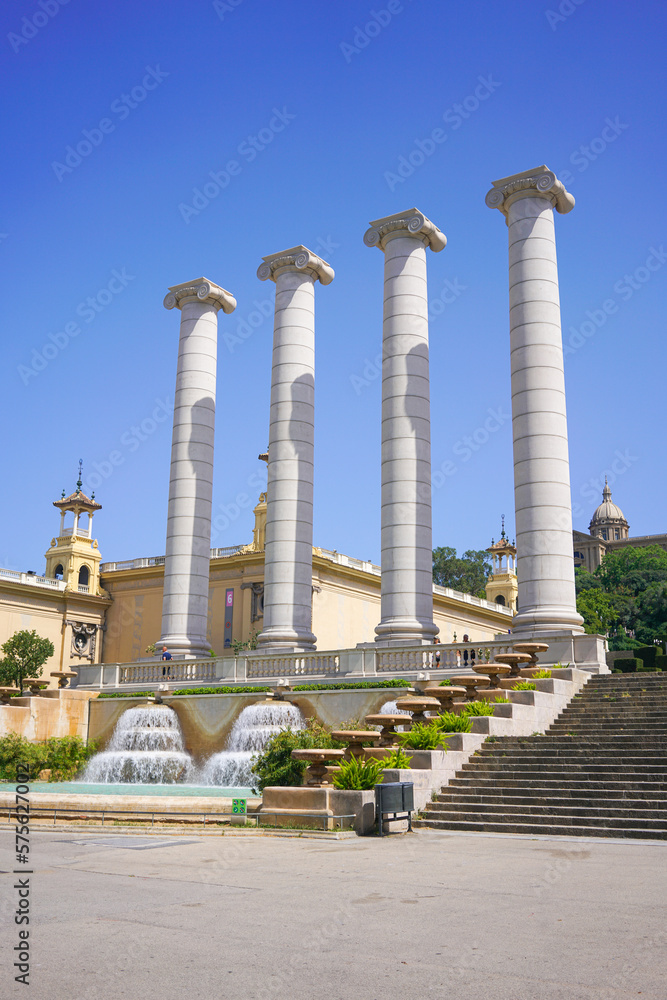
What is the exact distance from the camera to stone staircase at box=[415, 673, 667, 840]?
63.3 feet

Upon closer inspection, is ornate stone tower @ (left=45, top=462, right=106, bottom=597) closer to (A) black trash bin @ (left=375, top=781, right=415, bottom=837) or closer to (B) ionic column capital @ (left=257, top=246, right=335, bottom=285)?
(B) ionic column capital @ (left=257, top=246, right=335, bottom=285)

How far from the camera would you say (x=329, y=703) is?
35.4 metres

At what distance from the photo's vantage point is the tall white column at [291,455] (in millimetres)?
44500

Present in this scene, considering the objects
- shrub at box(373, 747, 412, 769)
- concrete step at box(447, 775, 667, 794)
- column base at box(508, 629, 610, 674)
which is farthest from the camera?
column base at box(508, 629, 610, 674)

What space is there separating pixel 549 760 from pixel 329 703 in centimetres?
1379

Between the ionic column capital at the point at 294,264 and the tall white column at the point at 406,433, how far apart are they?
4.03 metres

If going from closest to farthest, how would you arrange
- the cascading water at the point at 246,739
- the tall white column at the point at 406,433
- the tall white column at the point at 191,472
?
the cascading water at the point at 246,739
the tall white column at the point at 406,433
the tall white column at the point at 191,472

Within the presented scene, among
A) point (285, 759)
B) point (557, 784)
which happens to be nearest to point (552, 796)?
point (557, 784)

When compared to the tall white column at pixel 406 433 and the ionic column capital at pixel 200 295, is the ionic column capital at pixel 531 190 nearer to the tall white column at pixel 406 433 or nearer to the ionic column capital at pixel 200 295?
the tall white column at pixel 406 433

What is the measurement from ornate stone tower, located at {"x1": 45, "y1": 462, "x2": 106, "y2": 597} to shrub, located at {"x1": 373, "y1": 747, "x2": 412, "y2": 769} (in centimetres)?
6071

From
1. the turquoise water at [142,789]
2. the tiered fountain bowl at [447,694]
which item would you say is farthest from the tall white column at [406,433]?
the tiered fountain bowl at [447,694]

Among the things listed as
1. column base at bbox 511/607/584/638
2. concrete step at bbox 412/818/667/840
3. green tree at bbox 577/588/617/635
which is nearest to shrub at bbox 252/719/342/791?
concrete step at bbox 412/818/667/840

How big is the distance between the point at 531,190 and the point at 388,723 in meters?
26.0

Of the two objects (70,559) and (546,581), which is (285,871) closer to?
(546,581)
